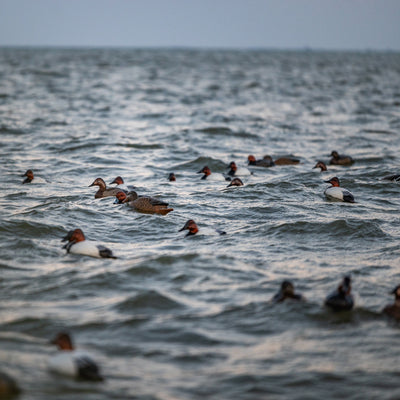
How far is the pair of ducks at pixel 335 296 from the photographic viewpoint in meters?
7.89

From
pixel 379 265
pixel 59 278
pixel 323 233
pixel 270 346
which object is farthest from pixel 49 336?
pixel 323 233

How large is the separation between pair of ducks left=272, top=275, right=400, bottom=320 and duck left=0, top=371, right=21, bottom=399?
3.52 metres

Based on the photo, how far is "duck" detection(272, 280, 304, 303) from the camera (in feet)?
26.9

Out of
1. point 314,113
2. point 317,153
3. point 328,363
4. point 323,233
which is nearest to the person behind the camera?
point 328,363

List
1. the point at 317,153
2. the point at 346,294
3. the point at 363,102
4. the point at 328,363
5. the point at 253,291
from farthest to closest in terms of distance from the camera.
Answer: the point at 363,102
the point at 317,153
the point at 253,291
the point at 346,294
the point at 328,363

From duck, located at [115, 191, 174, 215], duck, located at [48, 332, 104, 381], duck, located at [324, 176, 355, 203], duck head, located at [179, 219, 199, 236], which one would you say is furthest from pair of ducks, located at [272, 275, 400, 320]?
duck, located at [324, 176, 355, 203]

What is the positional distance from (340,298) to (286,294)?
2.28 feet

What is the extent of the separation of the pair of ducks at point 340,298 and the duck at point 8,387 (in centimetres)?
352

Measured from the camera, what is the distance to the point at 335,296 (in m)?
7.93

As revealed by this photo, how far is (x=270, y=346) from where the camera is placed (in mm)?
7160

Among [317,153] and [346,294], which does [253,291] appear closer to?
[346,294]

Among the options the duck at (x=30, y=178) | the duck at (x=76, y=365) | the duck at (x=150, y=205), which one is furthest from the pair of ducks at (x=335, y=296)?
the duck at (x=30, y=178)

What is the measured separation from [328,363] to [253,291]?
207cm

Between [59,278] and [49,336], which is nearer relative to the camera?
[49,336]
